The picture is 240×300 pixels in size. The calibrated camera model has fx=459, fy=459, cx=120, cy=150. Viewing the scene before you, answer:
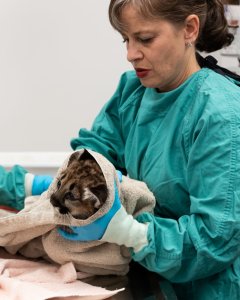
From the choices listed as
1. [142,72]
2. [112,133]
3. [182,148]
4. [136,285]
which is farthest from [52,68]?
[136,285]

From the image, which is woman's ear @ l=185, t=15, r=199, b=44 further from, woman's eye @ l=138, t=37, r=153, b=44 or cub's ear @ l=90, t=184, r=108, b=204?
cub's ear @ l=90, t=184, r=108, b=204

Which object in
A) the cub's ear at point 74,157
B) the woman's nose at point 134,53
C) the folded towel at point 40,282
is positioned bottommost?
the folded towel at point 40,282

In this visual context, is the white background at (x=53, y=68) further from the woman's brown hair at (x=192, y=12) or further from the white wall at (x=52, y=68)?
the woman's brown hair at (x=192, y=12)

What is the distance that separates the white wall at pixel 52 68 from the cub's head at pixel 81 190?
98 centimetres

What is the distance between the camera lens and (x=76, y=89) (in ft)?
5.75

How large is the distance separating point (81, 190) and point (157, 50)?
373 millimetres

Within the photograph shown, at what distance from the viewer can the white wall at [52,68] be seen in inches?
66.2

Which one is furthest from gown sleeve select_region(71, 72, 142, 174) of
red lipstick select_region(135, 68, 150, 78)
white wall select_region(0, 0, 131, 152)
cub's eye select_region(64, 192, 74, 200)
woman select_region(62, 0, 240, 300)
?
white wall select_region(0, 0, 131, 152)

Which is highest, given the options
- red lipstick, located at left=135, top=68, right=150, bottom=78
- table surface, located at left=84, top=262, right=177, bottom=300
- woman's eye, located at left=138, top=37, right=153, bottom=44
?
woman's eye, located at left=138, top=37, right=153, bottom=44

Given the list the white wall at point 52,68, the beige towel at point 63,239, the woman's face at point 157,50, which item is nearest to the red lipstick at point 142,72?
the woman's face at point 157,50

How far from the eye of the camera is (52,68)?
173cm

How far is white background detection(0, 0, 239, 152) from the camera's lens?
168cm

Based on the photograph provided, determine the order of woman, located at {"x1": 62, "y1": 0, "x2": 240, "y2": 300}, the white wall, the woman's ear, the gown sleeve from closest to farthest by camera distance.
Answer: woman, located at {"x1": 62, "y1": 0, "x2": 240, "y2": 300} < the woman's ear < the gown sleeve < the white wall

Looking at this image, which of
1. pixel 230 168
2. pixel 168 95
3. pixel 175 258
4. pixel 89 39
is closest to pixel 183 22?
pixel 168 95
